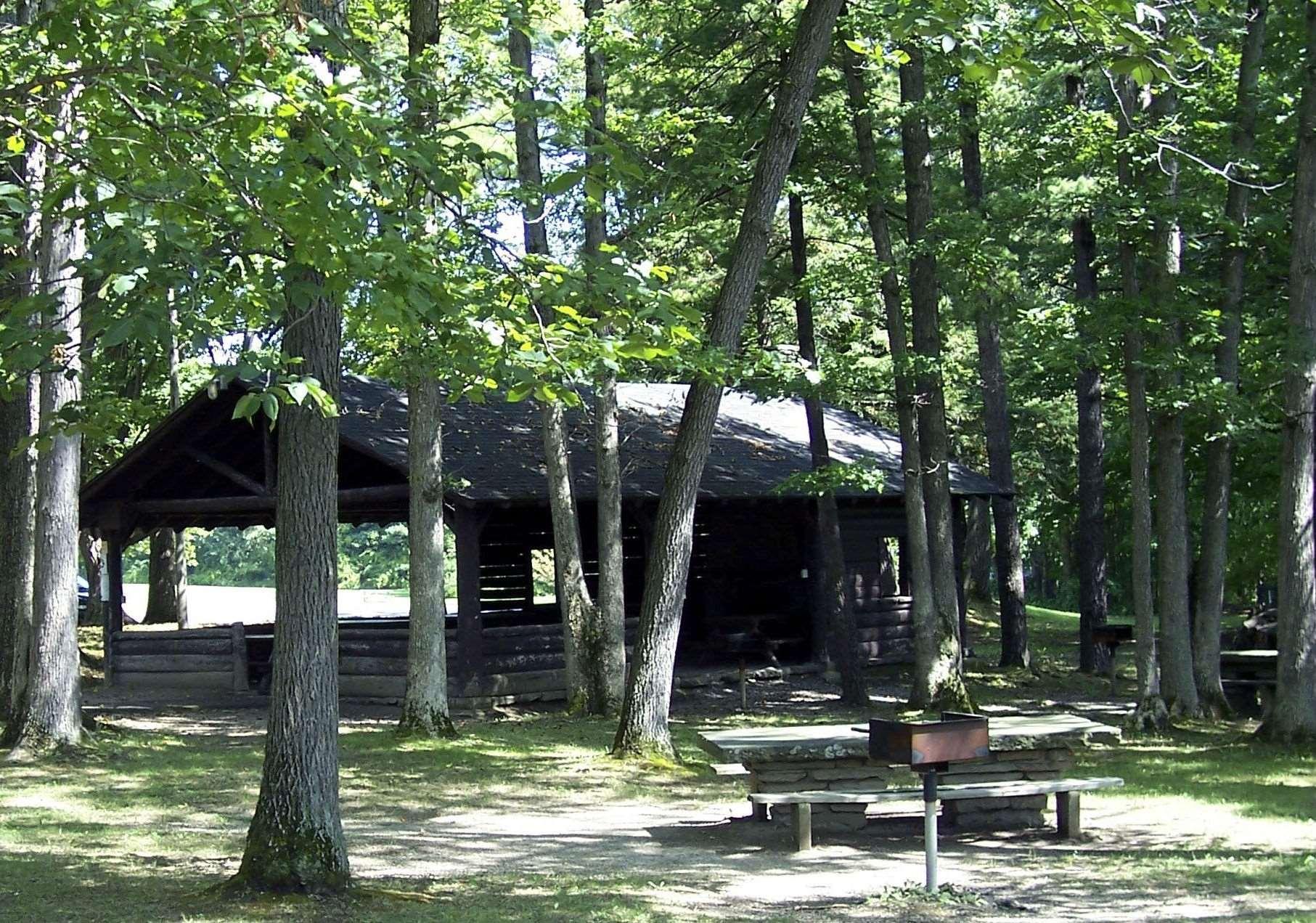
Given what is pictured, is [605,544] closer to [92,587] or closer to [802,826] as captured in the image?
[802,826]

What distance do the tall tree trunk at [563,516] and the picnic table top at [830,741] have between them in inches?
263

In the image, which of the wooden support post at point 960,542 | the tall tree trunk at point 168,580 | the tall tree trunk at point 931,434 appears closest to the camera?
the tall tree trunk at point 931,434

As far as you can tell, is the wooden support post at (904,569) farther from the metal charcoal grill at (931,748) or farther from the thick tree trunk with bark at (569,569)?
the metal charcoal grill at (931,748)

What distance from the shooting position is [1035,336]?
15992 millimetres

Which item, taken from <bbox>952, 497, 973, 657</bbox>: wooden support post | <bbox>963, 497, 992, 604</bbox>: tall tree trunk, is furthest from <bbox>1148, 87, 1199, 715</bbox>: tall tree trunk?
<bbox>963, 497, 992, 604</bbox>: tall tree trunk

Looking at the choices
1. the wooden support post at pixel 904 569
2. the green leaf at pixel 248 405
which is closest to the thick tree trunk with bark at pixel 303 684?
the green leaf at pixel 248 405

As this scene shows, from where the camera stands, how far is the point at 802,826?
378 inches

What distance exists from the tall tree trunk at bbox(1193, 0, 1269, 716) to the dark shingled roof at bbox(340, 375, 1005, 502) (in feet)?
16.6

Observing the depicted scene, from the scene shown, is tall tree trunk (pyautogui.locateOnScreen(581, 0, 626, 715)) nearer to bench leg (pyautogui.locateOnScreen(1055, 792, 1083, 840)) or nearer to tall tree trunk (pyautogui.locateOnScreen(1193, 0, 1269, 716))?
tall tree trunk (pyautogui.locateOnScreen(1193, 0, 1269, 716))

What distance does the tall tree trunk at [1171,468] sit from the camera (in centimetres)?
1565

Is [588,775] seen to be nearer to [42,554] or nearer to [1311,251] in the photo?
[42,554]

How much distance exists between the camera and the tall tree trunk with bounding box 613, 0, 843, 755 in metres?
12.5

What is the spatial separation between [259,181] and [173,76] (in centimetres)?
146

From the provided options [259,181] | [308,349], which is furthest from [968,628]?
[259,181]
